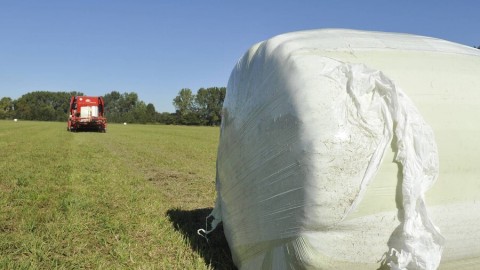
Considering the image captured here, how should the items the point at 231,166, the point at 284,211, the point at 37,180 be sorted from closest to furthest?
the point at 284,211 → the point at 231,166 → the point at 37,180

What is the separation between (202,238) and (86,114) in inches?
1103

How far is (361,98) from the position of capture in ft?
6.99

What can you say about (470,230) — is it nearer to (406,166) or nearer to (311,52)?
(406,166)

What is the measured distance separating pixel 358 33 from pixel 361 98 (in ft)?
2.50

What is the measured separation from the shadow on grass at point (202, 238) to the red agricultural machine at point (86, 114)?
2634 centimetres

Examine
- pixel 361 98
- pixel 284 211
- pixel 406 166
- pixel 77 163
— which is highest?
pixel 361 98

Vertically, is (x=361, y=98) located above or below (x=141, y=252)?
above

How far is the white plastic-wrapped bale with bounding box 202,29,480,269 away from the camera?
2074mm

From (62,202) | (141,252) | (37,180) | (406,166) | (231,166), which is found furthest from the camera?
(37,180)

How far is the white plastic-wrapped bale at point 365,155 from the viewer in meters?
2.07

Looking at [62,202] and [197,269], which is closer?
[197,269]

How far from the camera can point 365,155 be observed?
209 centimetres

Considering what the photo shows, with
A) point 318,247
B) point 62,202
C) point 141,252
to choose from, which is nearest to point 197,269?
point 141,252

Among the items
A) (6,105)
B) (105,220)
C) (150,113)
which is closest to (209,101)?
(150,113)
